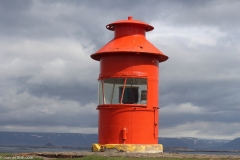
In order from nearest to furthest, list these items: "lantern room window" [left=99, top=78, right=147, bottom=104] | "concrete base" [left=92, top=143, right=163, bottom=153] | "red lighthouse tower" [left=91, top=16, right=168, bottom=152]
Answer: "concrete base" [left=92, top=143, right=163, bottom=153] < "red lighthouse tower" [left=91, top=16, right=168, bottom=152] < "lantern room window" [left=99, top=78, right=147, bottom=104]

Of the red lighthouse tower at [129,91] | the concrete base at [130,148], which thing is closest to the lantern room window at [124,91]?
the red lighthouse tower at [129,91]

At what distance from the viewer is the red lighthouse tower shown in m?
28.0

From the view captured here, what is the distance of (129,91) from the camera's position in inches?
1126

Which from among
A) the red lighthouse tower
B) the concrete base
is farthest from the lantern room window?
the concrete base

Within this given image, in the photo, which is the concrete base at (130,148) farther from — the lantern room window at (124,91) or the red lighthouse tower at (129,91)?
the lantern room window at (124,91)

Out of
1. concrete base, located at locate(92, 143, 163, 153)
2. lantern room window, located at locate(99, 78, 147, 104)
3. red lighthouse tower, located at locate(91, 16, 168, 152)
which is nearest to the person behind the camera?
concrete base, located at locate(92, 143, 163, 153)

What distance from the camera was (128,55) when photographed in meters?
28.4

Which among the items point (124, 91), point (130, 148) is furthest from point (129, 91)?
point (130, 148)

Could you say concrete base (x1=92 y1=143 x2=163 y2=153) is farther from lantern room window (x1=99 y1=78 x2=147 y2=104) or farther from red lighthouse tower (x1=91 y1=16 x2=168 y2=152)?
lantern room window (x1=99 y1=78 x2=147 y2=104)

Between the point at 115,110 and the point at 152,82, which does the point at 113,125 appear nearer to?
the point at 115,110

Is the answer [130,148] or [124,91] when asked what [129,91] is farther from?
[130,148]

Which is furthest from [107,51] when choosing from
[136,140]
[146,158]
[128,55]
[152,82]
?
[146,158]

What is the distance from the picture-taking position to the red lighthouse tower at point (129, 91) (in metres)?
28.0

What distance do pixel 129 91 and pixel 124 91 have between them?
10.9 inches
